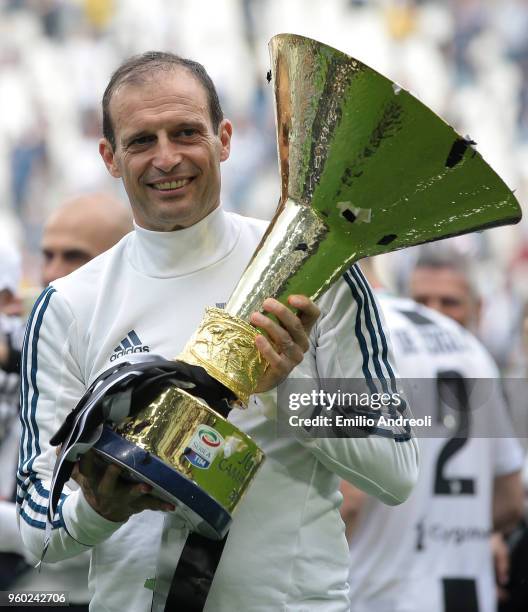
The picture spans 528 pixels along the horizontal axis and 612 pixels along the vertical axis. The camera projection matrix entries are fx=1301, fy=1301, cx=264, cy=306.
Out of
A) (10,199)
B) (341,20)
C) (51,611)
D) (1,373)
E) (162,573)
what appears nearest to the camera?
(162,573)

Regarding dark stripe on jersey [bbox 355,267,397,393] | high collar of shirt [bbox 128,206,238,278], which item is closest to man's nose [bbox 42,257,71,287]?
high collar of shirt [bbox 128,206,238,278]

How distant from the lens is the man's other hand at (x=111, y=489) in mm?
2090

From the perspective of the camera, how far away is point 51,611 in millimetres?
3510

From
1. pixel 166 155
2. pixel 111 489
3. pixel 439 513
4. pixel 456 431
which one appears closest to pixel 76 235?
pixel 456 431

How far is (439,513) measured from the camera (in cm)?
445

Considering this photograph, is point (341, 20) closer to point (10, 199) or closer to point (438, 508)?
point (10, 199)

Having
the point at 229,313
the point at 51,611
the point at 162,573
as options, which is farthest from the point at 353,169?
the point at 51,611

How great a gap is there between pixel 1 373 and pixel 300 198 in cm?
218

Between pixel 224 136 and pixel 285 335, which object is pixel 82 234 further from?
pixel 285 335

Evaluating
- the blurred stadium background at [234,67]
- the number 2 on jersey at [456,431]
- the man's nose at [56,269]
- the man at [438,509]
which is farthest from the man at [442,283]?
the blurred stadium background at [234,67]

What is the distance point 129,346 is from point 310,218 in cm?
44

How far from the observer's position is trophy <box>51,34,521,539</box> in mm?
2014

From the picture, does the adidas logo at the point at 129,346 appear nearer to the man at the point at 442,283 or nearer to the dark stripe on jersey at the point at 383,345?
the dark stripe on jersey at the point at 383,345

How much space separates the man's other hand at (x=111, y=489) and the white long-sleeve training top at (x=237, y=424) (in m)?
0.08
